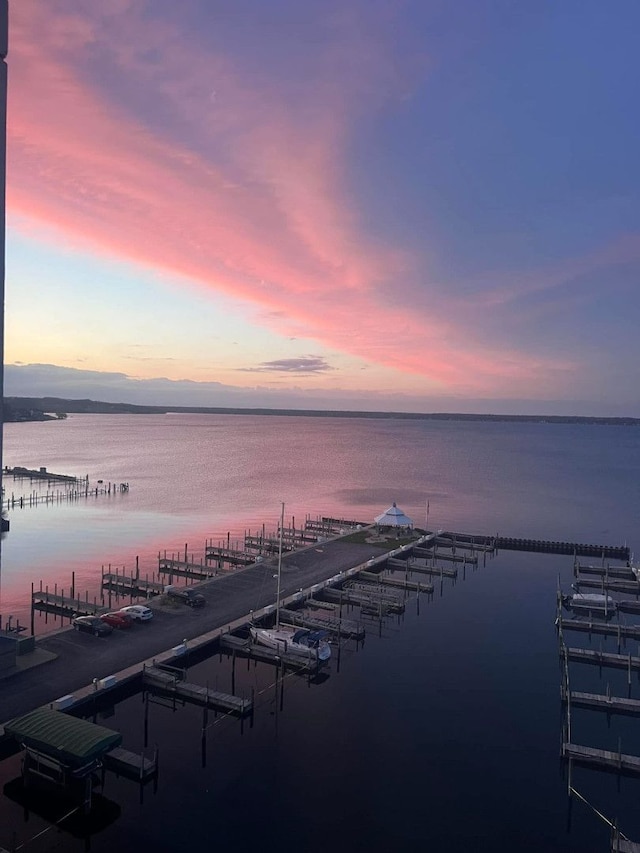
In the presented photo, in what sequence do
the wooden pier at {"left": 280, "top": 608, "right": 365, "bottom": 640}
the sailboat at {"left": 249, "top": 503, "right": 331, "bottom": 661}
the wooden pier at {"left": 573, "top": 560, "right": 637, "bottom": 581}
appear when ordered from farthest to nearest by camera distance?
the wooden pier at {"left": 573, "top": 560, "right": 637, "bottom": 581}
the wooden pier at {"left": 280, "top": 608, "right": 365, "bottom": 640}
the sailboat at {"left": 249, "top": 503, "right": 331, "bottom": 661}

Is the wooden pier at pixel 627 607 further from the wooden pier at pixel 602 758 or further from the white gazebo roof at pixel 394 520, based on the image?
the white gazebo roof at pixel 394 520

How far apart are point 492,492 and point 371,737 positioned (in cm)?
10550

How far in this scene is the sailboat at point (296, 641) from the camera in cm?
3916

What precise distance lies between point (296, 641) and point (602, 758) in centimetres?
1806

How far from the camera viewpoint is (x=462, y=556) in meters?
69.8

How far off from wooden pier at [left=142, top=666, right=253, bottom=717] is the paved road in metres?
1.98

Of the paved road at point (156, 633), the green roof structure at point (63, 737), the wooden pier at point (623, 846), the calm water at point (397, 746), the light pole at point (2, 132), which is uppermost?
the light pole at point (2, 132)

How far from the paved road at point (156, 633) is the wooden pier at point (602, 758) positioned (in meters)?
22.0

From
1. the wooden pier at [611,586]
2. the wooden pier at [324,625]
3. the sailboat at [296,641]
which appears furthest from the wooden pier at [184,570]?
the wooden pier at [611,586]

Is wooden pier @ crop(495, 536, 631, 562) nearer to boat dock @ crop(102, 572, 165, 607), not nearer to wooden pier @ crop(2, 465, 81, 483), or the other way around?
boat dock @ crop(102, 572, 165, 607)

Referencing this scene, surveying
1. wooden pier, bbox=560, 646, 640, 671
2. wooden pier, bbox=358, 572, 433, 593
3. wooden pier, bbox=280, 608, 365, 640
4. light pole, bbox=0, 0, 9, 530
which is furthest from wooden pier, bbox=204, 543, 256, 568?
light pole, bbox=0, 0, 9, 530

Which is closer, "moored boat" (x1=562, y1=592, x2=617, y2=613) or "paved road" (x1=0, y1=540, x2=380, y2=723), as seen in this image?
"paved road" (x1=0, y1=540, x2=380, y2=723)

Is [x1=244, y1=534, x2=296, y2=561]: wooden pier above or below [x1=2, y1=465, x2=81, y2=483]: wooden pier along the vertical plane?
below

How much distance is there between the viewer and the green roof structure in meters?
24.2
